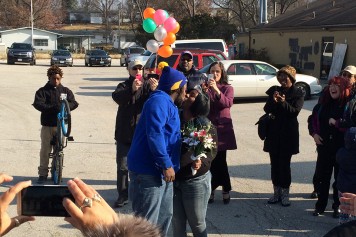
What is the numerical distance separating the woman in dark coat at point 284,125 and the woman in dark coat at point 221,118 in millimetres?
523

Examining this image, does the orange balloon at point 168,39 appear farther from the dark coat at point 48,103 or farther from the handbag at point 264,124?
the handbag at point 264,124

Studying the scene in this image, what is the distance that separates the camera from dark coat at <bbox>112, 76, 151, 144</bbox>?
617 cm

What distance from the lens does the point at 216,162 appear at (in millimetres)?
6465

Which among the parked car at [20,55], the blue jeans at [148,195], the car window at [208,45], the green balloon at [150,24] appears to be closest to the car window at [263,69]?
the car window at [208,45]

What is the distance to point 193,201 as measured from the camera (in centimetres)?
436

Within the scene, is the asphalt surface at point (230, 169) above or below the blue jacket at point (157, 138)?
below

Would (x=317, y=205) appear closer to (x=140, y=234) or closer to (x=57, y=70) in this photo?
(x=57, y=70)

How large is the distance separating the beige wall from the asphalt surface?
8153 millimetres

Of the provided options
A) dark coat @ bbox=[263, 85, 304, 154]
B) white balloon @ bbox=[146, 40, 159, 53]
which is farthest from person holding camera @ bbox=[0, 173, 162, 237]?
white balloon @ bbox=[146, 40, 159, 53]

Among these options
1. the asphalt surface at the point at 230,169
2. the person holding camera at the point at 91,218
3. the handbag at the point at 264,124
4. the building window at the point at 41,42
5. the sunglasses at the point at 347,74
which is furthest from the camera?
the building window at the point at 41,42

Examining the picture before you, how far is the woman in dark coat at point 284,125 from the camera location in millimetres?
6207

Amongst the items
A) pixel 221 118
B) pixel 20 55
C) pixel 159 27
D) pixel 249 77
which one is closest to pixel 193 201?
pixel 221 118

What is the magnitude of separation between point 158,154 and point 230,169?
→ 446 cm

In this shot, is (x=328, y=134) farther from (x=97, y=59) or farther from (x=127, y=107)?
(x=97, y=59)
